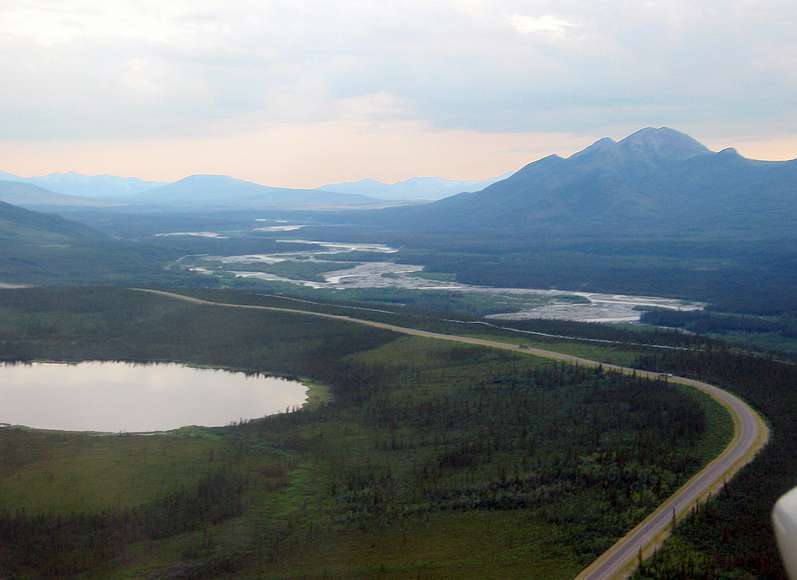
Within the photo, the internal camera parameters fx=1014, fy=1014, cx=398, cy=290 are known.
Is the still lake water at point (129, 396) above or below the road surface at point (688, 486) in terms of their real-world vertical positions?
below

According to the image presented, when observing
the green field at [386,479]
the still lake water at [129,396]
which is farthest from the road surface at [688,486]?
the still lake water at [129,396]

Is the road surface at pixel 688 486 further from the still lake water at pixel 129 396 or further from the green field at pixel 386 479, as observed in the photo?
the still lake water at pixel 129 396

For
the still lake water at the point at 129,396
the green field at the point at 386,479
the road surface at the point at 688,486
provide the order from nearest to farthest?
the road surface at the point at 688,486, the green field at the point at 386,479, the still lake water at the point at 129,396

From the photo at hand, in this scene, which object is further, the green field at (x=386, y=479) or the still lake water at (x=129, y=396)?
the still lake water at (x=129, y=396)

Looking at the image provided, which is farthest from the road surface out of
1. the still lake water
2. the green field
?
the still lake water

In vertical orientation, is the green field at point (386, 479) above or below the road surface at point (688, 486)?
below

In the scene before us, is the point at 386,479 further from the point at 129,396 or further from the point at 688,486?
the point at 129,396

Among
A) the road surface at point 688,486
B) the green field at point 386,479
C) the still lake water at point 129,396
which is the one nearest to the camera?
the road surface at point 688,486

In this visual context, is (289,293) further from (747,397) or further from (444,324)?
(747,397)
